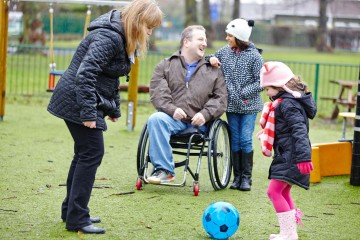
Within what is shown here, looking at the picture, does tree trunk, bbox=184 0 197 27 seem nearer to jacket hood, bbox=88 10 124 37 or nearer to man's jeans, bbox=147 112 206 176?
man's jeans, bbox=147 112 206 176

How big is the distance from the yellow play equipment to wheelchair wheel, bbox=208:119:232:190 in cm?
108

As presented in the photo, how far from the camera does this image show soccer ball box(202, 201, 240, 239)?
5562 millimetres

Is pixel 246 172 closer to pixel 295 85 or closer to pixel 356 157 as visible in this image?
pixel 356 157

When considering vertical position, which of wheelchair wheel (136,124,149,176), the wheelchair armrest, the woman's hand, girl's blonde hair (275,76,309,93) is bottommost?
wheelchair wheel (136,124,149,176)

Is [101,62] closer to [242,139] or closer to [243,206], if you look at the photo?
[243,206]

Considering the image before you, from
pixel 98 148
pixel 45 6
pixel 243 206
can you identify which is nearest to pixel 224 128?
pixel 243 206

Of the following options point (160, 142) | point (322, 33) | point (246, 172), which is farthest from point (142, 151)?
point (322, 33)

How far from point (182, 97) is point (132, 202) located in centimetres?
117

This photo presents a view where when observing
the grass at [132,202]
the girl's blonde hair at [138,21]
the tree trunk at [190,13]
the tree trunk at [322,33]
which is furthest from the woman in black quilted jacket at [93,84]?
the tree trunk at [322,33]

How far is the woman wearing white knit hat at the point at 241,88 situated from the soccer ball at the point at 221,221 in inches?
79.8

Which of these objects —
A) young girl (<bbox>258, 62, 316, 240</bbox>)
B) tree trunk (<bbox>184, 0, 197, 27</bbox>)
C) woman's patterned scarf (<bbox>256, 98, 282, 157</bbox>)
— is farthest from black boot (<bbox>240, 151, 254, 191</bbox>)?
tree trunk (<bbox>184, 0, 197, 27</bbox>)

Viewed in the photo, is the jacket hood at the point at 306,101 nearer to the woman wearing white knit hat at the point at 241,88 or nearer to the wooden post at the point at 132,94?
the woman wearing white knit hat at the point at 241,88

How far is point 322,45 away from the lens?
47094 millimetres

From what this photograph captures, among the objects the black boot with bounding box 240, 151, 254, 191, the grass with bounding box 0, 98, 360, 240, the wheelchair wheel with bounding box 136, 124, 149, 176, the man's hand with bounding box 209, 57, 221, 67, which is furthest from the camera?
the black boot with bounding box 240, 151, 254, 191
